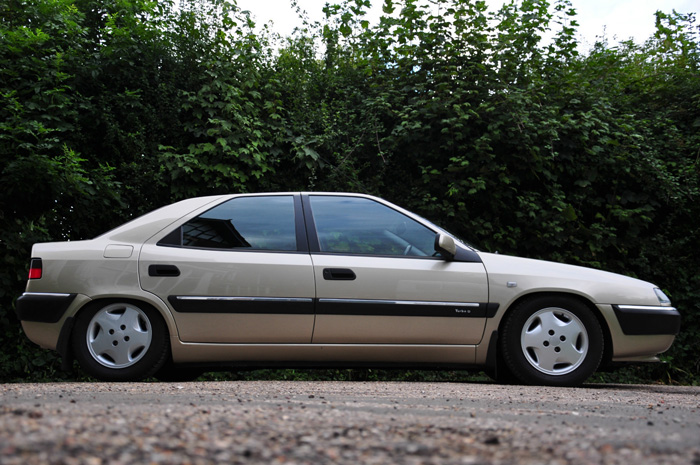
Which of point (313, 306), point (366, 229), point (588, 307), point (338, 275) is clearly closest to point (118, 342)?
point (313, 306)

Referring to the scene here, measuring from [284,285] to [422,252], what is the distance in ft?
3.54

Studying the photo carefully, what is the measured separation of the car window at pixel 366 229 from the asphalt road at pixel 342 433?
1.61 m

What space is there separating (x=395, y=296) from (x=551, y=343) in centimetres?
120

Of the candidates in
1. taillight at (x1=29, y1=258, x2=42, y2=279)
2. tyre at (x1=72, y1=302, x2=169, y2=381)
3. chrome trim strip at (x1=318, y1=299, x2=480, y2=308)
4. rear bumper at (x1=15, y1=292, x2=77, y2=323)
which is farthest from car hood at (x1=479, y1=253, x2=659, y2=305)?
taillight at (x1=29, y1=258, x2=42, y2=279)

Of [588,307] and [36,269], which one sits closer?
[36,269]

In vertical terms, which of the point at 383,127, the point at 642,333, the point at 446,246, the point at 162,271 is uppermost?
the point at 383,127

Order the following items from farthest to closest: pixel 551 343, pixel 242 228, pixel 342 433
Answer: pixel 242 228, pixel 551 343, pixel 342 433

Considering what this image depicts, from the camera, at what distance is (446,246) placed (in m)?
4.40

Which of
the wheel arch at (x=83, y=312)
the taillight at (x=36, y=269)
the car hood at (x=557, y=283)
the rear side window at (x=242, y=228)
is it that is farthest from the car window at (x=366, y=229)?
the taillight at (x=36, y=269)

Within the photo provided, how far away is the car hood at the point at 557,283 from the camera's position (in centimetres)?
441

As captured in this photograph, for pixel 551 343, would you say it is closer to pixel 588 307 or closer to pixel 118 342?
pixel 588 307

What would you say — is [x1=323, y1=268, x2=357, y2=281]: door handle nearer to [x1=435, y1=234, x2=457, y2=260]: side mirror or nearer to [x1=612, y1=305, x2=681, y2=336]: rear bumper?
[x1=435, y1=234, x2=457, y2=260]: side mirror

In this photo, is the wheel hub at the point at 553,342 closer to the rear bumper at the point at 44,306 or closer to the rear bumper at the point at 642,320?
the rear bumper at the point at 642,320

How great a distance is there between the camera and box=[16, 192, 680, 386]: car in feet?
14.1
